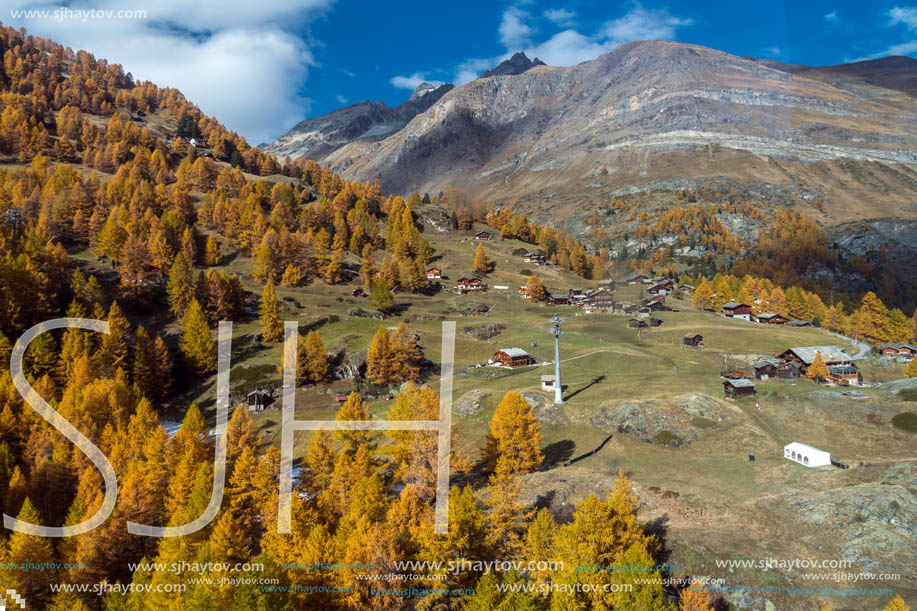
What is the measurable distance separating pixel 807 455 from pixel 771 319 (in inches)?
3633

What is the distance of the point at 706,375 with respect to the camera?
7756 cm

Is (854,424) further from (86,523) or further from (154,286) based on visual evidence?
(154,286)

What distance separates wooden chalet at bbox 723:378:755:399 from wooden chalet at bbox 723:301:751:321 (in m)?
75.8

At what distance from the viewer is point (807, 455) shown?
48438 millimetres

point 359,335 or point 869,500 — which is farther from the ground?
point 359,335

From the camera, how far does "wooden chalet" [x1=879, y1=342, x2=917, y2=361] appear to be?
97625 mm

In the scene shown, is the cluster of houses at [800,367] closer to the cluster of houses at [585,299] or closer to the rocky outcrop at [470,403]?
the rocky outcrop at [470,403]

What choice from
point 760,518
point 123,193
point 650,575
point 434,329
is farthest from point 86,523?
point 123,193

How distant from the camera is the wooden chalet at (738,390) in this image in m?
65.7

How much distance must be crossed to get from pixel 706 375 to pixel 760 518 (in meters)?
41.2

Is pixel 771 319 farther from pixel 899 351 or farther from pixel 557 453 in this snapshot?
pixel 557 453

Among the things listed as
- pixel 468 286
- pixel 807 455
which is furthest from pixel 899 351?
pixel 468 286

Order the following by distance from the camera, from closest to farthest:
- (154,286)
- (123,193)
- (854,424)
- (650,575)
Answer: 1. (650,575)
2. (854,424)
3. (154,286)
4. (123,193)

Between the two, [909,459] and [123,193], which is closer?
[909,459]
